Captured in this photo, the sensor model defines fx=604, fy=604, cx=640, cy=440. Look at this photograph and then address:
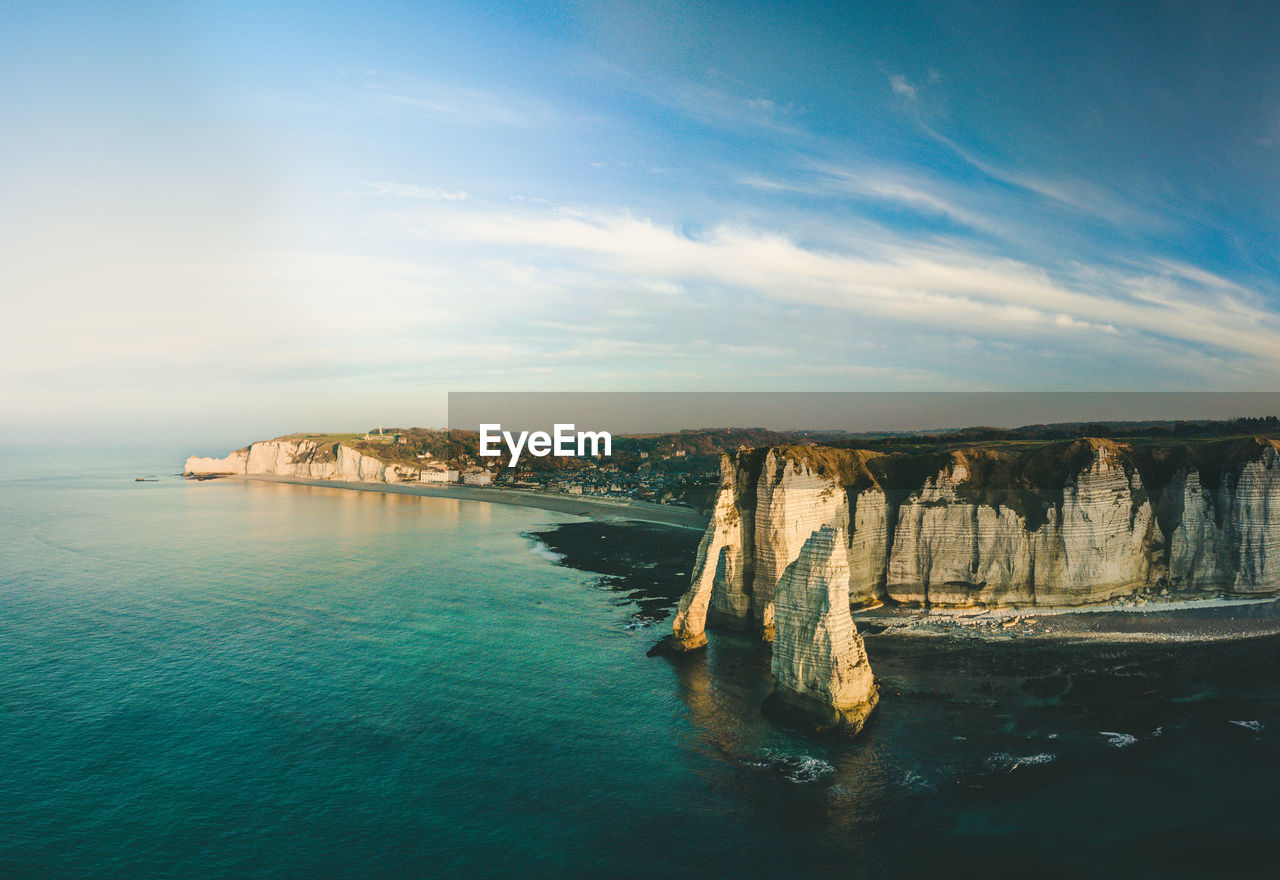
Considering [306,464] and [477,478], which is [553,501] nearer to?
[477,478]

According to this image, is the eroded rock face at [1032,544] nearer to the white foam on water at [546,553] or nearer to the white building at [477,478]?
the white foam on water at [546,553]

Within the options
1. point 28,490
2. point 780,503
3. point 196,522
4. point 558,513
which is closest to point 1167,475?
point 780,503

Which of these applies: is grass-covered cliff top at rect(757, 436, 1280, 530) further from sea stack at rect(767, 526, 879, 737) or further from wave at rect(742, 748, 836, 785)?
wave at rect(742, 748, 836, 785)

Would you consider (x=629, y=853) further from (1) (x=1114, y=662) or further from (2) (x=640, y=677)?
(1) (x=1114, y=662)

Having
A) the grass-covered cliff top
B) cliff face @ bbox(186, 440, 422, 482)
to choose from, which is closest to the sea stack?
the grass-covered cliff top

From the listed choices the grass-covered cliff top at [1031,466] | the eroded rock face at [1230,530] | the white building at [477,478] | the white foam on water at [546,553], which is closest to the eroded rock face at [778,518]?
the grass-covered cliff top at [1031,466]

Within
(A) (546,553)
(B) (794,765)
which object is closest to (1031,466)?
(B) (794,765)
